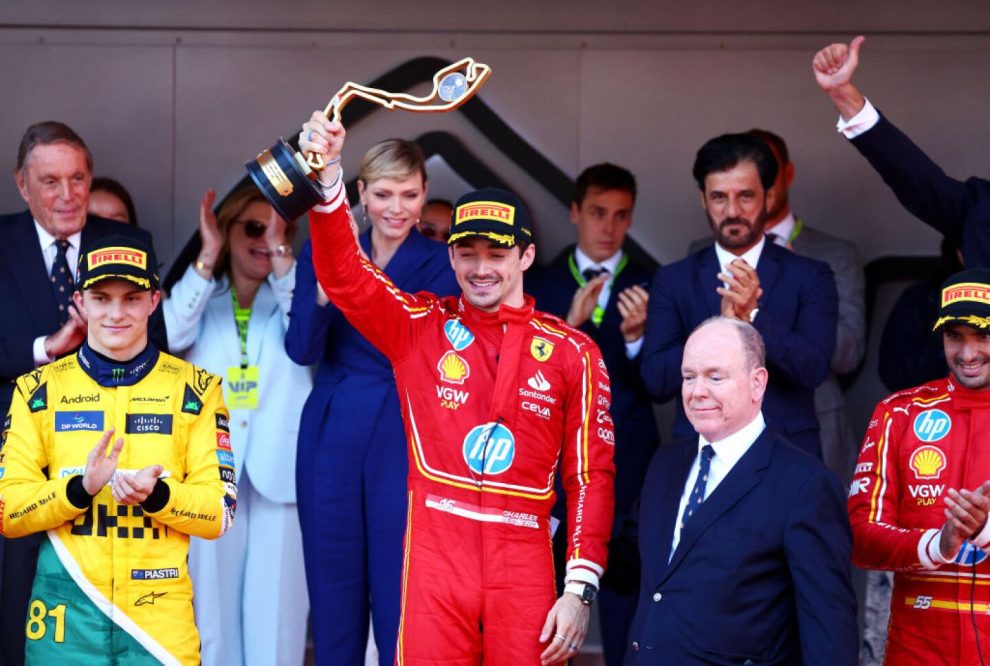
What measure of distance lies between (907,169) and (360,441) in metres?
1.89

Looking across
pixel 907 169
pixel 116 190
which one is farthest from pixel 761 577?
pixel 116 190

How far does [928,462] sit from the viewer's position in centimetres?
414

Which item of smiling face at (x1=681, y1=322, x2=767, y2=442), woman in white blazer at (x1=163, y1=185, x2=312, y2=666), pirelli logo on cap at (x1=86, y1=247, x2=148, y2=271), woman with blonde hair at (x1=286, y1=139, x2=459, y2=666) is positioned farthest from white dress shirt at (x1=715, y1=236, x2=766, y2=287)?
pirelli logo on cap at (x1=86, y1=247, x2=148, y2=271)

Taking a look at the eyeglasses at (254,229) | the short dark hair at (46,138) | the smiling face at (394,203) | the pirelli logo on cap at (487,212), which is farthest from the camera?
the eyeglasses at (254,229)

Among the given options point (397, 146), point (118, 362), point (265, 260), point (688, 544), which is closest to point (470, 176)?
point (265, 260)

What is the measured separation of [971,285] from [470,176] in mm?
2799

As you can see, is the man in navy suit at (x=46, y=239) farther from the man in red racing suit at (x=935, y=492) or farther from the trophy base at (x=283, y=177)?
the man in red racing suit at (x=935, y=492)

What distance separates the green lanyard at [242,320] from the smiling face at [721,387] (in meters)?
2.36

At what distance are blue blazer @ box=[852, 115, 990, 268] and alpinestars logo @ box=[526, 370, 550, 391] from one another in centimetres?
127

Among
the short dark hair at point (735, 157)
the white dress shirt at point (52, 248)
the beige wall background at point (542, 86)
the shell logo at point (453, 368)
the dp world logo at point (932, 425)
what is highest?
the beige wall background at point (542, 86)

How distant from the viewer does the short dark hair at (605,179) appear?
230 inches

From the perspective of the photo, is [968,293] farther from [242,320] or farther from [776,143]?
[242,320]

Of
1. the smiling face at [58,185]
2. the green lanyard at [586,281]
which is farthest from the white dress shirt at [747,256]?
the smiling face at [58,185]

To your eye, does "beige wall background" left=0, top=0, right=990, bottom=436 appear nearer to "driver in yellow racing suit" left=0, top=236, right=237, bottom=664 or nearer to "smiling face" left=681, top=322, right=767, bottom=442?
"driver in yellow racing suit" left=0, top=236, right=237, bottom=664
